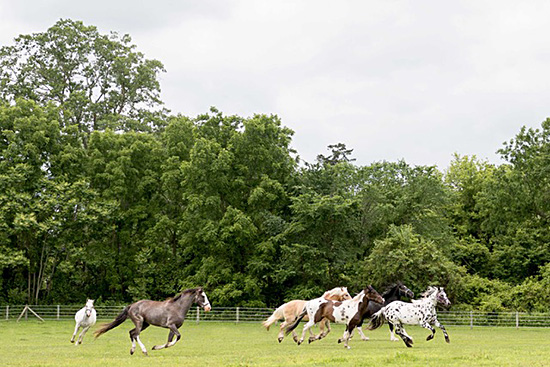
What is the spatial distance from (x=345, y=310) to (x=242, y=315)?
65.8 feet

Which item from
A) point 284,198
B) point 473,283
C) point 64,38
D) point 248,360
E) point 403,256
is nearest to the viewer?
point 248,360

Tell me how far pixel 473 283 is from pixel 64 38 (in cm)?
3311

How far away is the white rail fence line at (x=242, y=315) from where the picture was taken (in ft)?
106

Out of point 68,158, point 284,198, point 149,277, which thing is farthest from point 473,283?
point 68,158

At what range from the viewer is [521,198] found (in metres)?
38.0

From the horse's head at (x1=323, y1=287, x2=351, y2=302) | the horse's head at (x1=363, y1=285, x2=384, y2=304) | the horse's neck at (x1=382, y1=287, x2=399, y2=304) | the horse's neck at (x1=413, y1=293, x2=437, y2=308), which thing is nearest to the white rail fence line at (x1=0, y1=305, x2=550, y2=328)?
the horse's neck at (x1=382, y1=287, x2=399, y2=304)

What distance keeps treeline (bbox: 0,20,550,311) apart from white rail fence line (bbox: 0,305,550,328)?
1.09 m

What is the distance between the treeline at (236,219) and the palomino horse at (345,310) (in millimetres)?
17729

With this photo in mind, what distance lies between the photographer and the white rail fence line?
32438 millimetres

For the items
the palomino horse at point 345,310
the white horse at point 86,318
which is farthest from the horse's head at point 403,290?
the white horse at point 86,318

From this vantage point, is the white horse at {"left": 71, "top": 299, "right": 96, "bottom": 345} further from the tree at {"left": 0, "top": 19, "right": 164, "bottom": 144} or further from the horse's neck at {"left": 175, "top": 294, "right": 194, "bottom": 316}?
the tree at {"left": 0, "top": 19, "right": 164, "bottom": 144}

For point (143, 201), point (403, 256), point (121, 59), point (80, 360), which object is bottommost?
point (80, 360)

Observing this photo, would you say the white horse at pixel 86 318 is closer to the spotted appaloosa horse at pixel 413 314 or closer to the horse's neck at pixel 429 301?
the spotted appaloosa horse at pixel 413 314

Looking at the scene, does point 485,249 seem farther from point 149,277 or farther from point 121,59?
point 121,59
